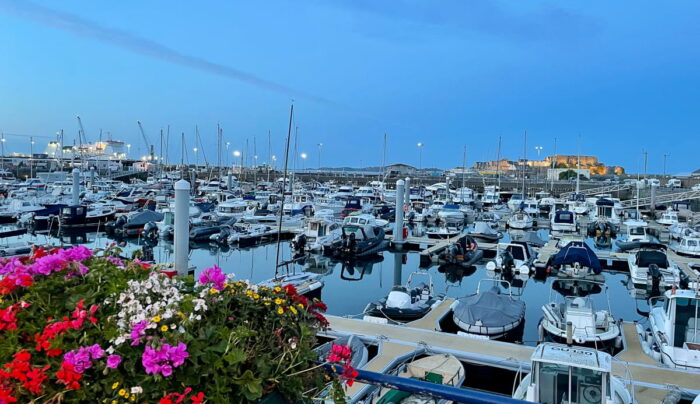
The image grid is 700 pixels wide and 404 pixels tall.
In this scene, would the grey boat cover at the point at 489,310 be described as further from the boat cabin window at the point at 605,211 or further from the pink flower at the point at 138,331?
the boat cabin window at the point at 605,211

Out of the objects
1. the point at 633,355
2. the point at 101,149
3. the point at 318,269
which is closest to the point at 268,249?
the point at 318,269

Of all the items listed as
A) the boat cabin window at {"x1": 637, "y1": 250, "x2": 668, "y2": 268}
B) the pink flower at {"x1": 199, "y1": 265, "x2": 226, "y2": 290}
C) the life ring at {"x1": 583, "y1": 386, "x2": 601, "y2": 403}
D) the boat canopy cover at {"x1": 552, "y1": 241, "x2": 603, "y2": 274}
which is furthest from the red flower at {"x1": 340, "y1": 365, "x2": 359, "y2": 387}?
the boat cabin window at {"x1": 637, "y1": 250, "x2": 668, "y2": 268}

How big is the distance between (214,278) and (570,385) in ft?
23.7

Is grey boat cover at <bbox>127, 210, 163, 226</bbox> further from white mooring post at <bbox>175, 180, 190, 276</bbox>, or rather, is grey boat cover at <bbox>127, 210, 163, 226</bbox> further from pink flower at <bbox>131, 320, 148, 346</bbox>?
pink flower at <bbox>131, 320, 148, 346</bbox>

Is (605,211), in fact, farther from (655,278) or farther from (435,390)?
(435,390)

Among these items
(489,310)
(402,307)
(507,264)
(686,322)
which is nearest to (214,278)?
(686,322)

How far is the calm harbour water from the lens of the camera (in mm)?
21641

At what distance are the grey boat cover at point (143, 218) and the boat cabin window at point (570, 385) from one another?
35.8m

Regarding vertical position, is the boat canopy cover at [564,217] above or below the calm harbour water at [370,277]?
above

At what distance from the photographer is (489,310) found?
591 inches

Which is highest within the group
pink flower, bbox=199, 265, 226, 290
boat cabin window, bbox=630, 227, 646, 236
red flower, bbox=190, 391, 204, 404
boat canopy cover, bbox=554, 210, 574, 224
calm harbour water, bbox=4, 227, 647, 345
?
pink flower, bbox=199, 265, 226, 290

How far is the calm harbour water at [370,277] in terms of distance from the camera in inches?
852

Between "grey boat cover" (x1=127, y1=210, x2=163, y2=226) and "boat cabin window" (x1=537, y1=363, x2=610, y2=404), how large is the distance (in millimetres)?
35777

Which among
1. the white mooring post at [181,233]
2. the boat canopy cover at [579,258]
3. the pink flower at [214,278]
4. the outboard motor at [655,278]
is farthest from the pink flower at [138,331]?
the outboard motor at [655,278]
